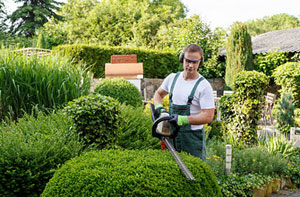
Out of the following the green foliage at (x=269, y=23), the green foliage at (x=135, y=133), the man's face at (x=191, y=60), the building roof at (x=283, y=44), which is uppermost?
the green foliage at (x=269, y=23)

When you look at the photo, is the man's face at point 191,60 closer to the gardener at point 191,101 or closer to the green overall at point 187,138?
the gardener at point 191,101

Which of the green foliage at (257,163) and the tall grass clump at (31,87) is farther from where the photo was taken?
the tall grass clump at (31,87)

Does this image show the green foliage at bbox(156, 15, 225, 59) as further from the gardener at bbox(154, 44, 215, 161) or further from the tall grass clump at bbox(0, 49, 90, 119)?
the gardener at bbox(154, 44, 215, 161)

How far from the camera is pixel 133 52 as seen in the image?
15359mm

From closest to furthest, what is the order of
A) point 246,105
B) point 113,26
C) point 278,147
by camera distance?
point 278,147 → point 246,105 → point 113,26

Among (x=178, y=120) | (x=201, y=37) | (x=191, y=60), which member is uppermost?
(x=201, y=37)

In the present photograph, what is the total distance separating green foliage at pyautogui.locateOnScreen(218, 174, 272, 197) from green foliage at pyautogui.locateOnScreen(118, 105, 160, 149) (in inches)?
40.4

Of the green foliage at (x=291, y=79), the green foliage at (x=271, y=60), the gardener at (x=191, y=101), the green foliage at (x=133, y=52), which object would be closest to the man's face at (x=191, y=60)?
the gardener at (x=191, y=101)

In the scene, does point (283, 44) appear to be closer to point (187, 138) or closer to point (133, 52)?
point (133, 52)

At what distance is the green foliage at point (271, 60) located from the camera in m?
15.0

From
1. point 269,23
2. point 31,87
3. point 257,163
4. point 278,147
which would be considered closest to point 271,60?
point 278,147

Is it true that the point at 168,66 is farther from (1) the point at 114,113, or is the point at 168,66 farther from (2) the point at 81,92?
(1) the point at 114,113

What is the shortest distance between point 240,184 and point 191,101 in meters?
1.91

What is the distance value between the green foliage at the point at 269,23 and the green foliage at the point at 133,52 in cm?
4408
